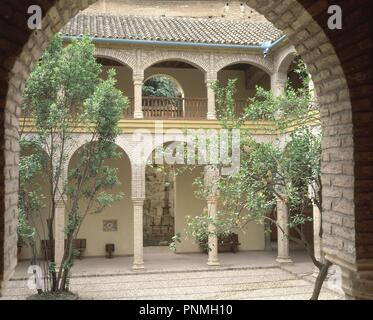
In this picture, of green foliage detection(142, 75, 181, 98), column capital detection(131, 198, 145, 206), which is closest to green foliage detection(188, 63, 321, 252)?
column capital detection(131, 198, 145, 206)

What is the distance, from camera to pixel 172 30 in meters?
17.2

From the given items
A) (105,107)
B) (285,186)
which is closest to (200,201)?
(105,107)

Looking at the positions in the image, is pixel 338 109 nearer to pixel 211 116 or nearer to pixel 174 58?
pixel 211 116

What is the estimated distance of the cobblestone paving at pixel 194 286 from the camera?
11.9 meters

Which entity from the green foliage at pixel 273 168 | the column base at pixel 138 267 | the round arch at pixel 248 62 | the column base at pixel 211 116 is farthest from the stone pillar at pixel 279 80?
the column base at pixel 138 267

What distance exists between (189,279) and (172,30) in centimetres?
941

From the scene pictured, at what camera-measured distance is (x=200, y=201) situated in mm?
19328

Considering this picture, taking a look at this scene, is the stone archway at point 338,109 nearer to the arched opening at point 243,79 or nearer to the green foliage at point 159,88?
the arched opening at point 243,79

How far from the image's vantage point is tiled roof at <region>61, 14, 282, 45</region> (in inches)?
631

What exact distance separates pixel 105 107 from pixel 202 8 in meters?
12.9

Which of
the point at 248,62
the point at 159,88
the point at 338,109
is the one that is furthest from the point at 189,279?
the point at 159,88

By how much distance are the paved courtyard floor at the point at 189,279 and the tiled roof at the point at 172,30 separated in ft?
26.8

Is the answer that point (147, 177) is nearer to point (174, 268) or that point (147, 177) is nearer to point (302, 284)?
point (174, 268)

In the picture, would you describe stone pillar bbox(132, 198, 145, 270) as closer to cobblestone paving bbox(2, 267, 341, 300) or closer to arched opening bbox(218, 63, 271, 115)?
cobblestone paving bbox(2, 267, 341, 300)
